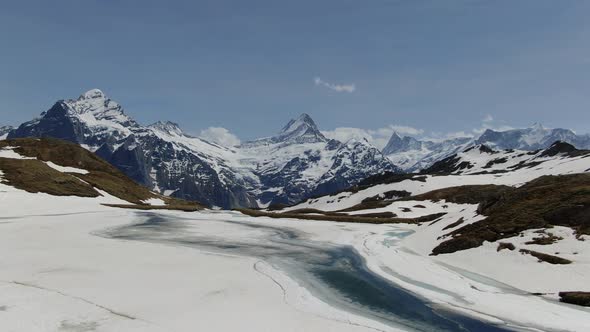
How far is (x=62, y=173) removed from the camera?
120m

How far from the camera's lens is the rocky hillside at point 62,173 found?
10431 centimetres

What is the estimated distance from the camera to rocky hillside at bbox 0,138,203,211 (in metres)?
104

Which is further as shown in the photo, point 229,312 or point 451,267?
point 451,267

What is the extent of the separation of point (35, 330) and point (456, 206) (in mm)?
130440

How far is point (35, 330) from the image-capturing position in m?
16.6

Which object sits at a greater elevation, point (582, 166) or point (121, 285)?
point (582, 166)

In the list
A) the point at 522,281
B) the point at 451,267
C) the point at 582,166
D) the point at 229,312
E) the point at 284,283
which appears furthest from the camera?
the point at 582,166

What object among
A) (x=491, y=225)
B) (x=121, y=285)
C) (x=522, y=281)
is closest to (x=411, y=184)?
(x=491, y=225)

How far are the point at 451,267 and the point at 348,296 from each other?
1506cm

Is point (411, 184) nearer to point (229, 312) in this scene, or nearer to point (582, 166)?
point (582, 166)

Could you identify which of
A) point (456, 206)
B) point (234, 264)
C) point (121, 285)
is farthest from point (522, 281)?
point (456, 206)

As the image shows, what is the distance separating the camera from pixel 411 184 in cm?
19125

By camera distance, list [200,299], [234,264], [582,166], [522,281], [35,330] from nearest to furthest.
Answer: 1. [35,330]
2. [200,299]
3. [522,281]
4. [234,264]
5. [582,166]

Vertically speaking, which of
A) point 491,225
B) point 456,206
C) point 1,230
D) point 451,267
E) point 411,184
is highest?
point 411,184
